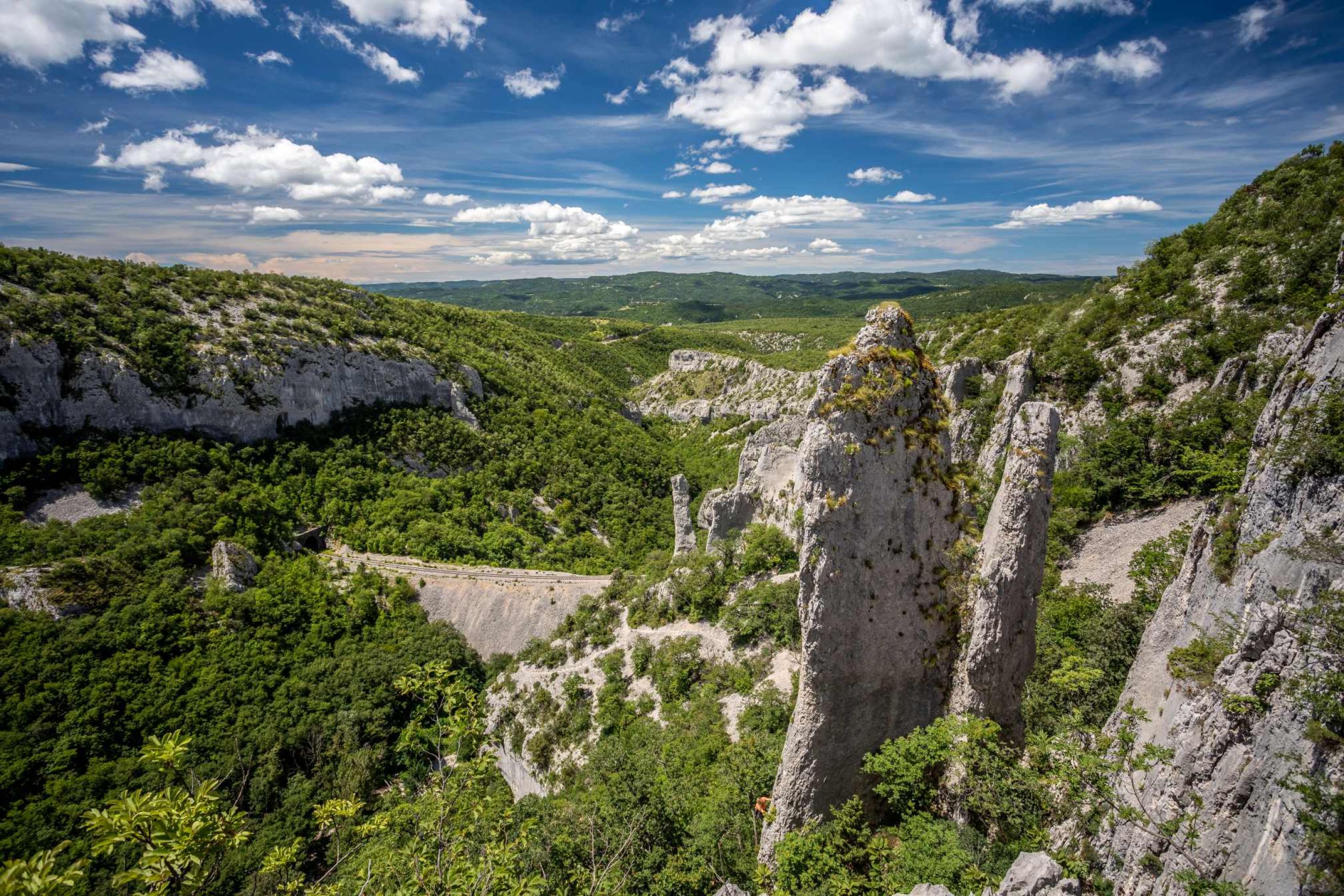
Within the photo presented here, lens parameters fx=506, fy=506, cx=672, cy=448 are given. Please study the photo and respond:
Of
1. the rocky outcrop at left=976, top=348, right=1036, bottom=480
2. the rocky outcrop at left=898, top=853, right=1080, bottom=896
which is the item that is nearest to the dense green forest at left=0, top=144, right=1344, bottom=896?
the rocky outcrop at left=976, top=348, right=1036, bottom=480

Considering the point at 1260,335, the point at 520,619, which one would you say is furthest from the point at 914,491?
the point at 520,619

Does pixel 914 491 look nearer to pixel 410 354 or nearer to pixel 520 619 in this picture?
pixel 520 619

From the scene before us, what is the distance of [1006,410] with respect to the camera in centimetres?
2739

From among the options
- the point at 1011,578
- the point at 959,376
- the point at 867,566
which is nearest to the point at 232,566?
the point at 867,566

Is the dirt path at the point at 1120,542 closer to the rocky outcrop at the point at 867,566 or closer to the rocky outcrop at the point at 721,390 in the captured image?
the rocky outcrop at the point at 867,566

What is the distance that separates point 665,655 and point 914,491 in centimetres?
1787

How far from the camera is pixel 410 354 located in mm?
60656

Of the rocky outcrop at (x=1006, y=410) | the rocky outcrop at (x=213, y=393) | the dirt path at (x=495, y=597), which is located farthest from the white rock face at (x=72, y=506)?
the rocky outcrop at (x=1006, y=410)

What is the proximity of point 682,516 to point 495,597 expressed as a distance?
15.6 meters

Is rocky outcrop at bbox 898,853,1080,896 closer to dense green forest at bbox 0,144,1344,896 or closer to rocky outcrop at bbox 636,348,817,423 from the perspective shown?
dense green forest at bbox 0,144,1344,896

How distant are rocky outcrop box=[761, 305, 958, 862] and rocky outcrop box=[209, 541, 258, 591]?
40.0m

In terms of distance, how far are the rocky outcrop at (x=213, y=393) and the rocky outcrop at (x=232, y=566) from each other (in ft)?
47.7

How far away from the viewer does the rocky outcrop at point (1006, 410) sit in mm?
24641

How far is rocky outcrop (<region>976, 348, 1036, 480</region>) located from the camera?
970 inches
